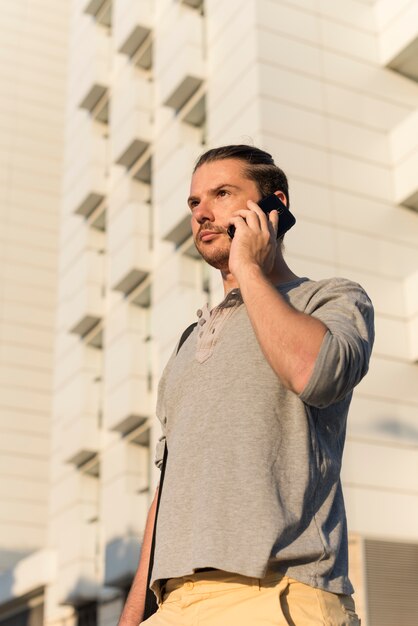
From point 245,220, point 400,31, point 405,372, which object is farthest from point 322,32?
point 245,220

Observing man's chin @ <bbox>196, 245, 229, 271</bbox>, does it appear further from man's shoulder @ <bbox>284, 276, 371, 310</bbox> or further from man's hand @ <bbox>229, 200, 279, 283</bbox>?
man's shoulder @ <bbox>284, 276, 371, 310</bbox>

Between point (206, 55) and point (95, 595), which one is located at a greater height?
point (206, 55)

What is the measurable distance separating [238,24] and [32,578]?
1501 cm

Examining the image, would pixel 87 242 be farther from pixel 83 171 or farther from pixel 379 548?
pixel 379 548

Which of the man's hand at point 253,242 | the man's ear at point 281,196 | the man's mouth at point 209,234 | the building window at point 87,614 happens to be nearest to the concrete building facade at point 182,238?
the building window at point 87,614

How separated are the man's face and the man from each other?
0.13 metres

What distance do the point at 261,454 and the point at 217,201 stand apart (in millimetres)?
955

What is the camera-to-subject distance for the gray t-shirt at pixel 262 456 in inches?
105

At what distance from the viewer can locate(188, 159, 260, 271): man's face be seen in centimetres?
330

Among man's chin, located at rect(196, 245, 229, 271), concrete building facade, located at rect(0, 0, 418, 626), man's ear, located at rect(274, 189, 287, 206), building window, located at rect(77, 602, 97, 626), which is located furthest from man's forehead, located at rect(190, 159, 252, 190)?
building window, located at rect(77, 602, 97, 626)

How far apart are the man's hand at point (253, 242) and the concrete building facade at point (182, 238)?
1472cm

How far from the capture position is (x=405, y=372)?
18984 mm

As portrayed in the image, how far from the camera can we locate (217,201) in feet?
11.0

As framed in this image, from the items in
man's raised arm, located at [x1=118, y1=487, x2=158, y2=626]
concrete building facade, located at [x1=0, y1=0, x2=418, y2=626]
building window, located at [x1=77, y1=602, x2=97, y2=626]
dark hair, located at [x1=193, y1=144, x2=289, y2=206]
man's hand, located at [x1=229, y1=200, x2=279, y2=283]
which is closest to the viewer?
man's hand, located at [x1=229, y1=200, x2=279, y2=283]
